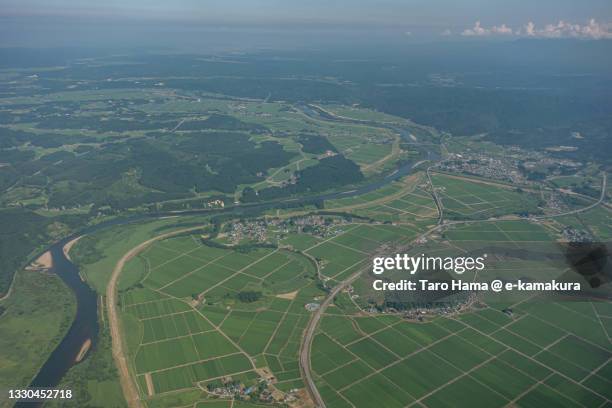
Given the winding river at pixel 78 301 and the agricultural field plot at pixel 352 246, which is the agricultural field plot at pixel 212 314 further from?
the winding river at pixel 78 301

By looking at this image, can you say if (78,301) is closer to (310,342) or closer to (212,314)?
(212,314)

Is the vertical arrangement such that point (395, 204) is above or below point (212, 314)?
above

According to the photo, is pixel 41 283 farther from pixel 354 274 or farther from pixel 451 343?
pixel 451 343

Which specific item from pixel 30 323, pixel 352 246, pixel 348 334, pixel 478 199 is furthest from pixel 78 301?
pixel 478 199

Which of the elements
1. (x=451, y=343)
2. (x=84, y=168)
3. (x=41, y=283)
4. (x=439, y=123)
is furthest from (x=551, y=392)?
(x=439, y=123)

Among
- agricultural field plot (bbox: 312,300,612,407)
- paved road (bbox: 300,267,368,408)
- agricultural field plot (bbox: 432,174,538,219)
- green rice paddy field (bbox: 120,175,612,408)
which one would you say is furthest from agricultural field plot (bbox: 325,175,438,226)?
agricultural field plot (bbox: 312,300,612,407)

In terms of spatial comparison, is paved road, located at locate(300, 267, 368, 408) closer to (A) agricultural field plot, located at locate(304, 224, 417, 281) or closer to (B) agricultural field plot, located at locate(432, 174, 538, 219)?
(A) agricultural field plot, located at locate(304, 224, 417, 281)
